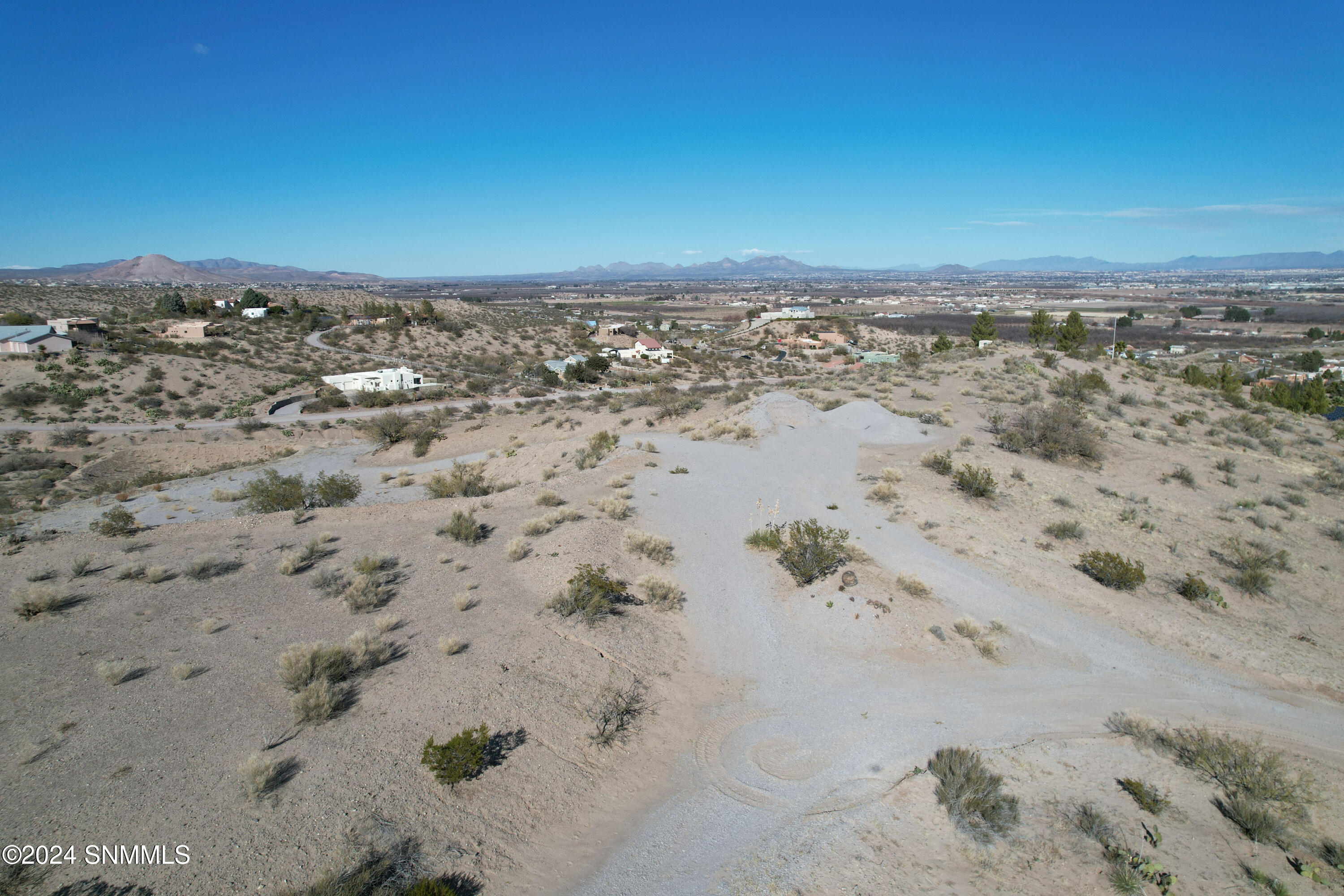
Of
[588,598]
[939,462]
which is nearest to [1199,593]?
[939,462]

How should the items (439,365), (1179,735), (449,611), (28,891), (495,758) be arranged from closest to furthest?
(28,891)
(495,758)
(1179,735)
(449,611)
(439,365)

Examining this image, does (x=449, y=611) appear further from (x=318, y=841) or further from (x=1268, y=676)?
(x=1268, y=676)

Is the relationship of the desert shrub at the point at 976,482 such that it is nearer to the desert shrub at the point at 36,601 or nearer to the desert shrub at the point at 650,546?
the desert shrub at the point at 650,546

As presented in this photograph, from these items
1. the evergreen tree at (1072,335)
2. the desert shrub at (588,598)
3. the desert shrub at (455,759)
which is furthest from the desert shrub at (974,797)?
the evergreen tree at (1072,335)

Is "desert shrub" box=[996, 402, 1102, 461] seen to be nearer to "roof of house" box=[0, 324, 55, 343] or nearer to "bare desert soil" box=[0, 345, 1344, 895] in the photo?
"bare desert soil" box=[0, 345, 1344, 895]

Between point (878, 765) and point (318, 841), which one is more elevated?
point (318, 841)

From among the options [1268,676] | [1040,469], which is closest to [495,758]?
Answer: [1268,676]
